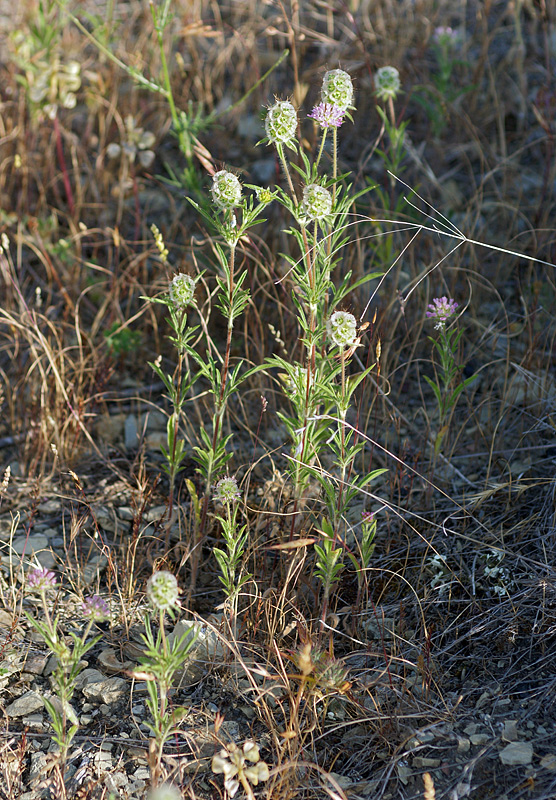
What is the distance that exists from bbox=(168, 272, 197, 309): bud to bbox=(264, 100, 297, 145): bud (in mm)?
440

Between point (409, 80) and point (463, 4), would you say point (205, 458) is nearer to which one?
point (409, 80)

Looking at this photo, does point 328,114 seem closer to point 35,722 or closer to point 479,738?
point 479,738

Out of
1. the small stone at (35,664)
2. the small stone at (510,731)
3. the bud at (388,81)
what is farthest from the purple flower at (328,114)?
the small stone at (35,664)

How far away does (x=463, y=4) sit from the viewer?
13.9ft

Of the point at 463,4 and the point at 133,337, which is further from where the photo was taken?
the point at 463,4

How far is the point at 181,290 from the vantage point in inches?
81.7

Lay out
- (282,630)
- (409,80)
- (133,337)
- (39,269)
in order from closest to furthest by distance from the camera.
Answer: (282,630), (133,337), (39,269), (409,80)

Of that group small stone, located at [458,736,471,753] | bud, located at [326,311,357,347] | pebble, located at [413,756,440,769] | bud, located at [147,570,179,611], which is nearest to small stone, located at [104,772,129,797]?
bud, located at [147,570,179,611]

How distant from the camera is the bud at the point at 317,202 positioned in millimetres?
1846

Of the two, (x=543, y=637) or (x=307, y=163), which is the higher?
(x=307, y=163)

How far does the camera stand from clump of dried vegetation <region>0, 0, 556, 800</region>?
1922 millimetres

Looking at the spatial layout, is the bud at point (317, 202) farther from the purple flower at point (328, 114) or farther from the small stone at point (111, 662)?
the small stone at point (111, 662)

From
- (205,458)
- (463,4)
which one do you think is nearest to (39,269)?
(205,458)

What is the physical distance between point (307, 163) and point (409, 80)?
229cm
